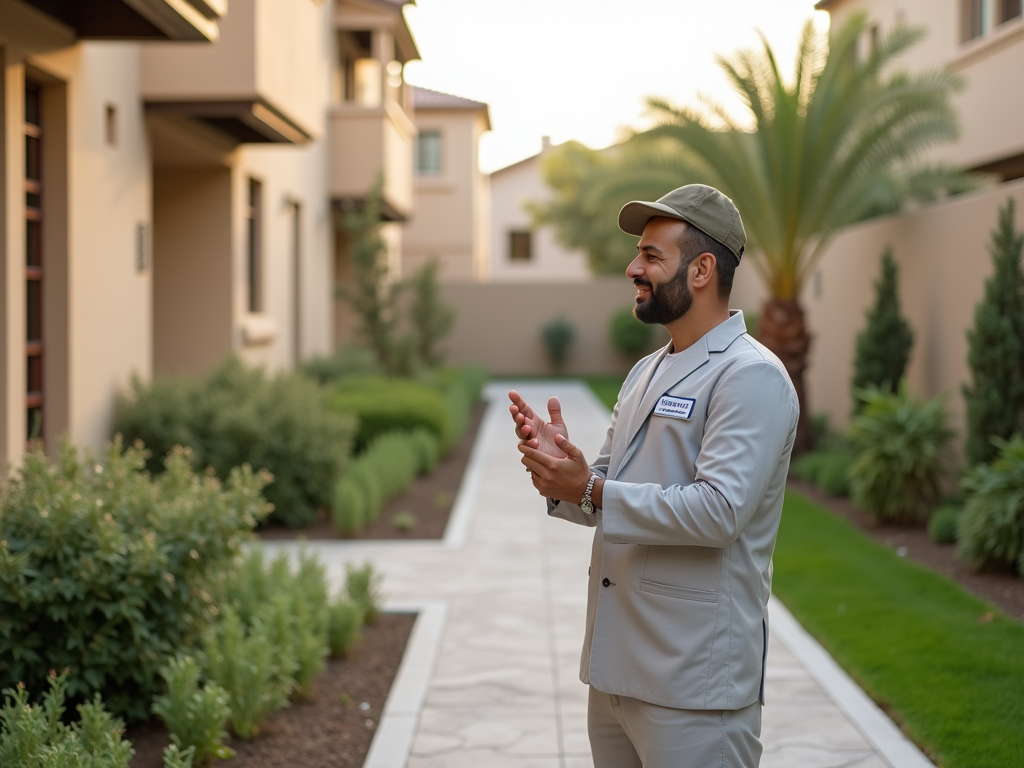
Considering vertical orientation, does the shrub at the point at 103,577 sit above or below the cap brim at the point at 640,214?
below

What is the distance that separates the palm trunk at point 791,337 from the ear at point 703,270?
33.7 ft

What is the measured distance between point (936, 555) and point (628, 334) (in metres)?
19.2

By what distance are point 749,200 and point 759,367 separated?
10309 mm

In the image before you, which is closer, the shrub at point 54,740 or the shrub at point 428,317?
the shrub at point 54,740

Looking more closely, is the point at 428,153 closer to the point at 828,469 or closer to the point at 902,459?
the point at 828,469

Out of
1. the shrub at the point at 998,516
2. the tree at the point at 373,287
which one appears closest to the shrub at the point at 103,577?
the shrub at the point at 998,516

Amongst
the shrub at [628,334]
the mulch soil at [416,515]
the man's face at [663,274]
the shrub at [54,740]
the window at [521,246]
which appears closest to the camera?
the man's face at [663,274]

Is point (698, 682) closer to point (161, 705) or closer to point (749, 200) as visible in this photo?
point (161, 705)

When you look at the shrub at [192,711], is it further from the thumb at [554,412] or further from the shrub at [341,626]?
the thumb at [554,412]

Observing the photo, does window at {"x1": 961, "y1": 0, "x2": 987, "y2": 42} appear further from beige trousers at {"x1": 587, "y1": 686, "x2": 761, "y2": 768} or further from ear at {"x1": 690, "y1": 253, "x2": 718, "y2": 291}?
beige trousers at {"x1": 587, "y1": 686, "x2": 761, "y2": 768}

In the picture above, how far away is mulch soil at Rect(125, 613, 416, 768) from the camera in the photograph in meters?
4.55

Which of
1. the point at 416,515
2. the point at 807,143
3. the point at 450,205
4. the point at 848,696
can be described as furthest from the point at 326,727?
the point at 450,205

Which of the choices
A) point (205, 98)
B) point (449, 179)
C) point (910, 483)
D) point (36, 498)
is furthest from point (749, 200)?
point (449, 179)

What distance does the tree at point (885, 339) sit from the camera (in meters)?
11.1
